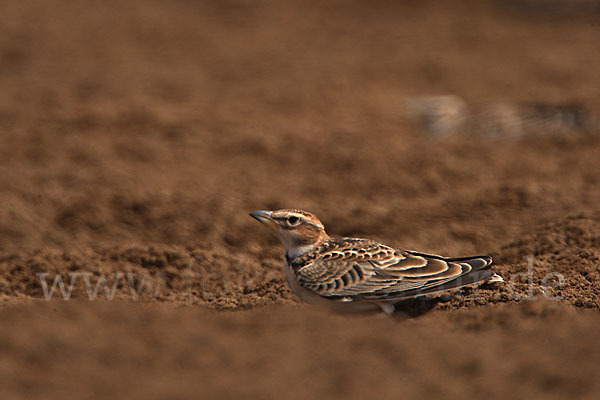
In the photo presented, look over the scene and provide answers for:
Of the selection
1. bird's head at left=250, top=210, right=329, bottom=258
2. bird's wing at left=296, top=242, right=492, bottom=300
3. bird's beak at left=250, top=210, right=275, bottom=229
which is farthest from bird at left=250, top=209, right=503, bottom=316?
bird's beak at left=250, top=210, right=275, bottom=229

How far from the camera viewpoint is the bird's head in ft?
18.2

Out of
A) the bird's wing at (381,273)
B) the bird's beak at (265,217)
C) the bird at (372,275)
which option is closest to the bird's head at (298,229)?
the bird's beak at (265,217)

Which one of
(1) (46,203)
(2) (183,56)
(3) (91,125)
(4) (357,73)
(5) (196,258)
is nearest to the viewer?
(5) (196,258)

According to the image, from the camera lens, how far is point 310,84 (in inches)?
533

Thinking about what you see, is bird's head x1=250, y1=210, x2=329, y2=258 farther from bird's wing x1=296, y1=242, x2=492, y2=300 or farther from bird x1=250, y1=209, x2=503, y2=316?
bird's wing x1=296, y1=242, x2=492, y2=300

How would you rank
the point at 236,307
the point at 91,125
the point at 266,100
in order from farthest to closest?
A: the point at 266,100 < the point at 91,125 < the point at 236,307

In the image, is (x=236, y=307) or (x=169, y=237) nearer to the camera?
(x=236, y=307)

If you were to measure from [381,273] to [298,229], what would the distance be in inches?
30.8

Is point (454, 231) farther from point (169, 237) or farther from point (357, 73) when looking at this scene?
point (357, 73)

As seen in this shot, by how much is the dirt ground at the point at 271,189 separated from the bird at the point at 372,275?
0.17 m

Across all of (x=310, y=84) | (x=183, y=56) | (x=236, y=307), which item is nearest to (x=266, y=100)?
(x=310, y=84)

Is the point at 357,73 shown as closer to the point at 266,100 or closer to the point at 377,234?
the point at 266,100

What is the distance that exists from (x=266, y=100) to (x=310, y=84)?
1382 millimetres

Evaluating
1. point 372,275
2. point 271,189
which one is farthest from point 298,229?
point 271,189
